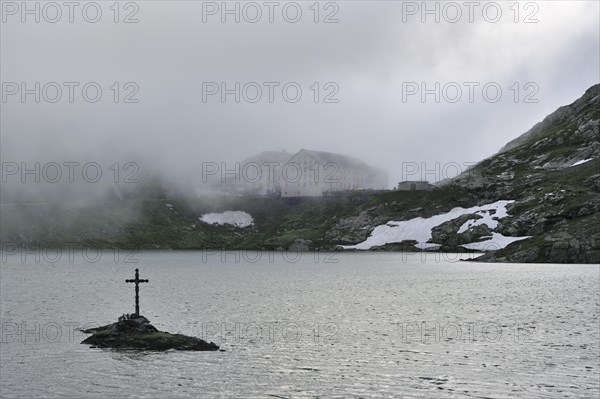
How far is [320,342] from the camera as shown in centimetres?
5838

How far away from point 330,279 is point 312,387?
101 m

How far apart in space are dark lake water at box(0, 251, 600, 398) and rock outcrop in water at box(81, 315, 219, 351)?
68.1 inches

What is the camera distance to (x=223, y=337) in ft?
199

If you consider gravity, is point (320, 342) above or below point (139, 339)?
below

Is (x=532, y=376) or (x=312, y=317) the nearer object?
(x=532, y=376)

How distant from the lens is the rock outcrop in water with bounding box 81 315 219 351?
52.7 metres

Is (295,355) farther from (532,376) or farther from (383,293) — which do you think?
(383,293)

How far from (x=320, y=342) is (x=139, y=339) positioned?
17262mm

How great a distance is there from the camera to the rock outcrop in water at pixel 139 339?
52688 mm

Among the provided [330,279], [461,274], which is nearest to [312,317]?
[330,279]

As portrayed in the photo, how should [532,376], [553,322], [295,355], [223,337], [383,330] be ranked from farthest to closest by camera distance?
[553,322] < [383,330] < [223,337] < [295,355] < [532,376]

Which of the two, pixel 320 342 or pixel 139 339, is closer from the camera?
pixel 139 339

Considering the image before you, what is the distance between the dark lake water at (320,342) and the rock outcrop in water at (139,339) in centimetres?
173

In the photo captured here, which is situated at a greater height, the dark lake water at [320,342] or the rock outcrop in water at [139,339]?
the rock outcrop in water at [139,339]
